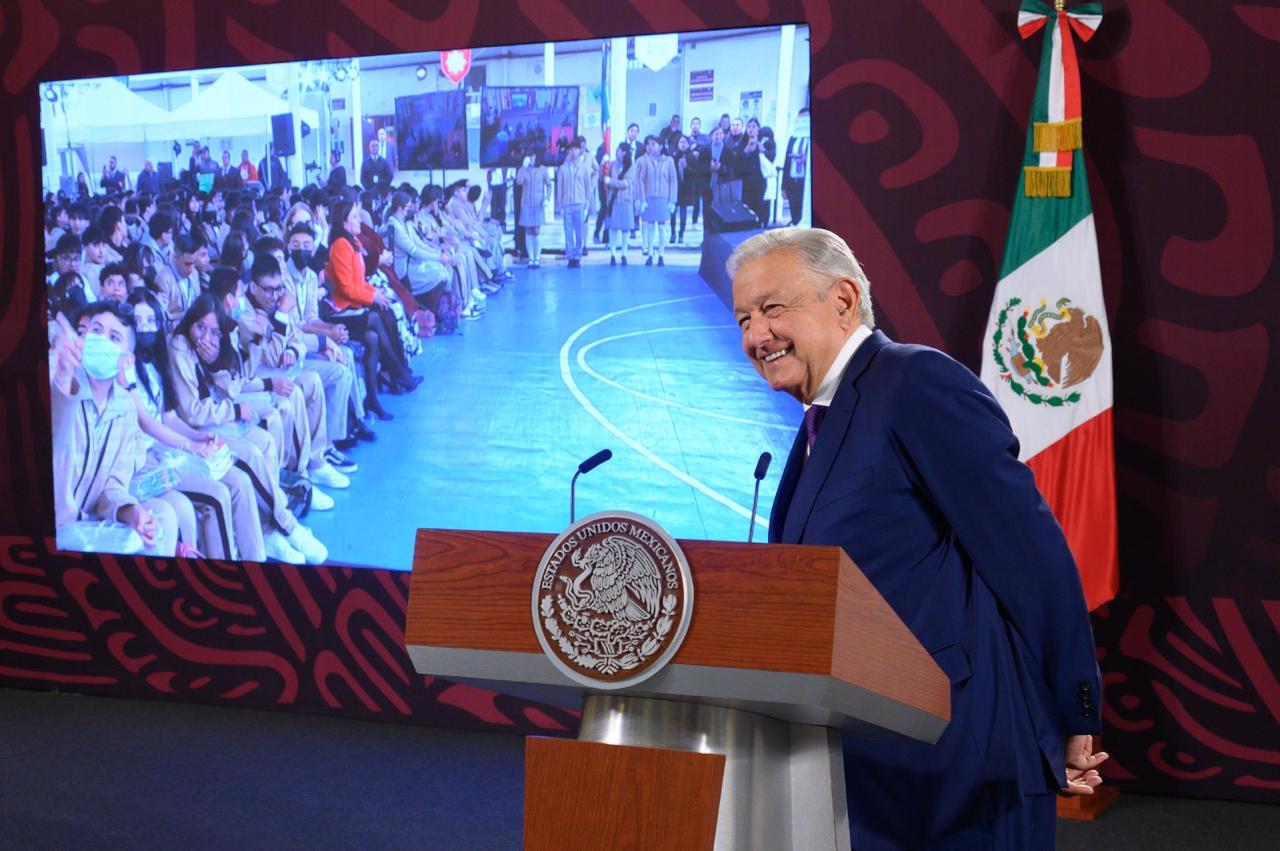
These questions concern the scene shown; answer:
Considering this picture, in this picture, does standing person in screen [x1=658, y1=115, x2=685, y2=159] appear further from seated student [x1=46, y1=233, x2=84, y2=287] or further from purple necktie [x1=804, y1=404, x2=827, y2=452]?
purple necktie [x1=804, y1=404, x2=827, y2=452]

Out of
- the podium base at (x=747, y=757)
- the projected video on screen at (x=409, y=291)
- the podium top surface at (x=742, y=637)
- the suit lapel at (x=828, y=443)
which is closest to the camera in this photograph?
the podium top surface at (x=742, y=637)

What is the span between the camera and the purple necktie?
5.69ft

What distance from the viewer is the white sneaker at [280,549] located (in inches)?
195

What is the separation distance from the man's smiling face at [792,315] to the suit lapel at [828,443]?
0.18 feet

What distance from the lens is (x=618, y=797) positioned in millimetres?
1202

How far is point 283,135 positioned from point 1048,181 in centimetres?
289

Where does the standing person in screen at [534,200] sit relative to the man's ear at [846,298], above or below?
above

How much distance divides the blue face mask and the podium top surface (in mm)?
4288

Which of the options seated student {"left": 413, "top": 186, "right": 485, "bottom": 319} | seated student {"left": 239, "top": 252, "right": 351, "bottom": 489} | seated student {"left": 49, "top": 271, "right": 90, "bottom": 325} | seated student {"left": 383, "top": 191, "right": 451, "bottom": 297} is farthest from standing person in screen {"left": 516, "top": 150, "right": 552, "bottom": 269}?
seated student {"left": 49, "top": 271, "right": 90, "bottom": 325}

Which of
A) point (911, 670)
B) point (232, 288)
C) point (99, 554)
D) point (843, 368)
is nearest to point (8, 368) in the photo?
point (99, 554)

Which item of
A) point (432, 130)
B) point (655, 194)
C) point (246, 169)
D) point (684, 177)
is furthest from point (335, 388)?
point (684, 177)

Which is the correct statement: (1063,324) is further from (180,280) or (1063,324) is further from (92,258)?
(92,258)

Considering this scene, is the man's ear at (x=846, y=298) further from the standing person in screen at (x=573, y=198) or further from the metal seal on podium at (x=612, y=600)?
the standing person in screen at (x=573, y=198)

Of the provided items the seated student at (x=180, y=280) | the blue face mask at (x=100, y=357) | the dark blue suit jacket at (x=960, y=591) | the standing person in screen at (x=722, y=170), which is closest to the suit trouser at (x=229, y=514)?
the blue face mask at (x=100, y=357)
